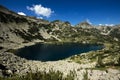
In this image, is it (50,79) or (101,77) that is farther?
(101,77)

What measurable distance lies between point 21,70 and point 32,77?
1766 cm

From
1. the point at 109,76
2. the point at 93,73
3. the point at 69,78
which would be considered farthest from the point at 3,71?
the point at 109,76

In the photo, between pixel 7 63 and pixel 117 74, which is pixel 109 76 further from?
pixel 7 63

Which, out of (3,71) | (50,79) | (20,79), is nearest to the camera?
(20,79)

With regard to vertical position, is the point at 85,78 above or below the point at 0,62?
below

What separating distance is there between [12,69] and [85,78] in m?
29.7

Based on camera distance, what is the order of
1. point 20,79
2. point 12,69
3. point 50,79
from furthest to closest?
point 12,69 → point 50,79 → point 20,79

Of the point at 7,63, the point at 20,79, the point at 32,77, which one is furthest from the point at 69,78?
the point at 7,63

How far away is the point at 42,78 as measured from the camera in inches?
2355

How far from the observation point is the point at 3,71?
69125mm

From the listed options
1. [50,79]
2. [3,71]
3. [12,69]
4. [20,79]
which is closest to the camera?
[20,79]

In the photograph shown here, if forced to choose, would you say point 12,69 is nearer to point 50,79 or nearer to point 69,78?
point 50,79

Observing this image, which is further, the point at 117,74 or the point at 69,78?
the point at 117,74

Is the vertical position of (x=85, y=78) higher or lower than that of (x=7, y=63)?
lower
